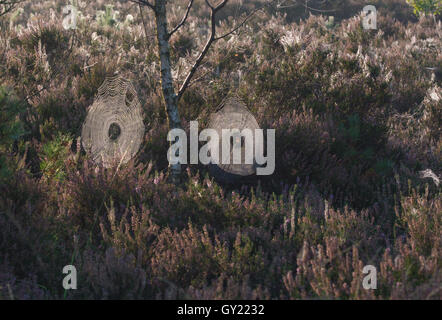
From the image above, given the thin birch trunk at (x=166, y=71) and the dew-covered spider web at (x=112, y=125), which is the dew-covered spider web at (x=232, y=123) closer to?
the thin birch trunk at (x=166, y=71)

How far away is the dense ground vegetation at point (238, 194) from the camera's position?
8.09 feet

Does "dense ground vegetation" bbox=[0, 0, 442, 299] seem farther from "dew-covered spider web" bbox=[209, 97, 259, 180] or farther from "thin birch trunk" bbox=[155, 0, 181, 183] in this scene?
"thin birch trunk" bbox=[155, 0, 181, 183]

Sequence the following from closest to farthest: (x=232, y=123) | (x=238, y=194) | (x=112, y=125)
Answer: (x=238, y=194)
(x=232, y=123)
(x=112, y=125)

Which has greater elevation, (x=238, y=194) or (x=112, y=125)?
(x=112, y=125)

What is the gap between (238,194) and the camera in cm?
331

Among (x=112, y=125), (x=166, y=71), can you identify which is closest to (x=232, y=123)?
(x=166, y=71)

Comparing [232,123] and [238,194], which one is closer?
[238,194]

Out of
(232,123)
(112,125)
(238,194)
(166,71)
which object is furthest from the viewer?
(112,125)

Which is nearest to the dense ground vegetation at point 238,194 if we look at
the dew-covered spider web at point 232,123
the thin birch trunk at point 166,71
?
the dew-covered spider web at point 232,123

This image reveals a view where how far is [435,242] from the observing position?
2699mm

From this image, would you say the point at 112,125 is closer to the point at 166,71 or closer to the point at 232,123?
the point at 232,123

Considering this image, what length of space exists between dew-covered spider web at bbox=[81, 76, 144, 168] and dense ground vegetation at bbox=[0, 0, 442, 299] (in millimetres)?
133

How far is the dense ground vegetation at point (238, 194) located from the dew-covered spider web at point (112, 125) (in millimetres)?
133

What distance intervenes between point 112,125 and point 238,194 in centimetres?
218
